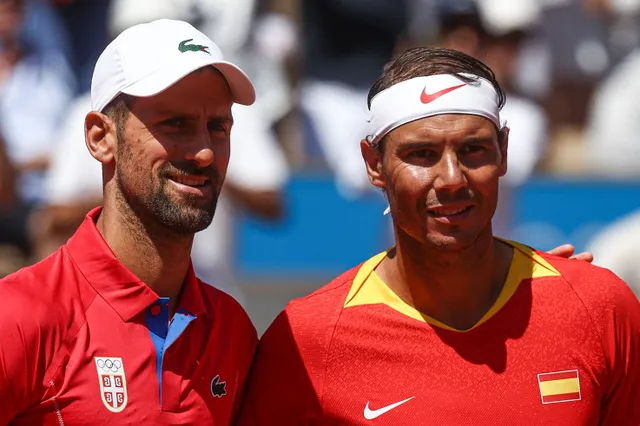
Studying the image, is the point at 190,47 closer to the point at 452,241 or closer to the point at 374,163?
the point at 374,163

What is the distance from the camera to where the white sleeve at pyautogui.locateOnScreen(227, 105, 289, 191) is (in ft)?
26.2

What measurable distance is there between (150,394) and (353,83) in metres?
5.53

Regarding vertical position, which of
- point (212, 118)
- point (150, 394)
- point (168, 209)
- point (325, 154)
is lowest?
point (325, 154)

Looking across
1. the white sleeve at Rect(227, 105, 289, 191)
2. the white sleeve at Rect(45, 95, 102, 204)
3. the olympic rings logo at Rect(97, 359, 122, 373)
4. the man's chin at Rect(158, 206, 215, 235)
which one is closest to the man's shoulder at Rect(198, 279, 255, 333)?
the man's chin at Rect(158, 206, 215, 235)

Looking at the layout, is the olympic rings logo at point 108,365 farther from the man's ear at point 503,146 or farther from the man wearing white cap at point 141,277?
the man's ear at point 503,146

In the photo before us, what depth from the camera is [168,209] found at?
3344mm

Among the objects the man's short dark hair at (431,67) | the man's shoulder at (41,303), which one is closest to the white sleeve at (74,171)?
the man's short dark hair at (431,67)

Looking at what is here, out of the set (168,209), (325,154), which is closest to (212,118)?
(168,209)

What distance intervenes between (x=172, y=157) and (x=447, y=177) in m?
0.85

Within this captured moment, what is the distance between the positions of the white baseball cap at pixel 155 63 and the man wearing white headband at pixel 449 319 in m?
0.59

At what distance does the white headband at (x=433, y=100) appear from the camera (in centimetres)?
358

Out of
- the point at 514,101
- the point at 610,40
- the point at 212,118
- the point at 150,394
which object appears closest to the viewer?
the point at 150,394

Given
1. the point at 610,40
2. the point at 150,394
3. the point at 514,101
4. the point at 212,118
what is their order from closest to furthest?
the point at 150,394
the point at 212,118
the point at 514,101
the point at 610,40

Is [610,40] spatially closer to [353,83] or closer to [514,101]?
[514,101]
